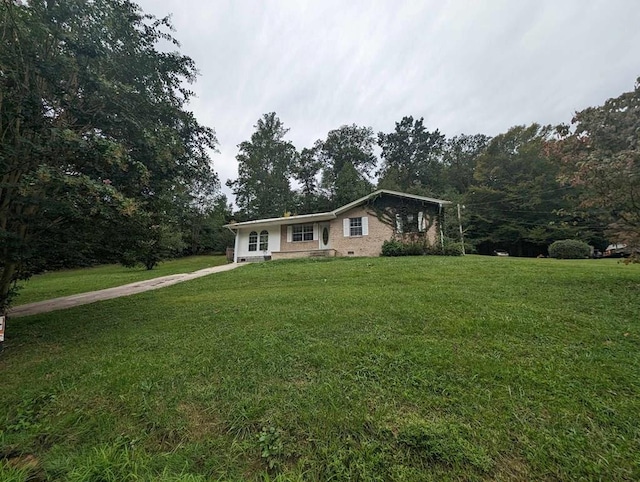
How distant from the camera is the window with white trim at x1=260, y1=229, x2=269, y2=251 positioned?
17592mm

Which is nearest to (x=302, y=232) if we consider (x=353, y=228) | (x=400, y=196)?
(x=353, y=228)

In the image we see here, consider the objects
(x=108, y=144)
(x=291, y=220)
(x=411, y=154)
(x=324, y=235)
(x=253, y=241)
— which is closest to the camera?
(x=108, y=144)

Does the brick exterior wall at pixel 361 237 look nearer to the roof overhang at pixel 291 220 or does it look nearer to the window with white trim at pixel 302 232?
the window with white trim at pixel 302 232

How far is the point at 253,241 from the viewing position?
18031 mm

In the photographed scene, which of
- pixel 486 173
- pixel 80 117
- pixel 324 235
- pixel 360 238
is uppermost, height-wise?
pixel 486 173

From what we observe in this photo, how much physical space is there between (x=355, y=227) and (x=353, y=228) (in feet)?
0.41

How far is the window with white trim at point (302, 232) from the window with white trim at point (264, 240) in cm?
184

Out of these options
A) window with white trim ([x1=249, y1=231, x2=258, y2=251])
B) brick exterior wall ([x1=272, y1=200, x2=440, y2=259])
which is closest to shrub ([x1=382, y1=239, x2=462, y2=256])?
brick exterior wall ([x1=272, y1=200, x2=440, y2=259])

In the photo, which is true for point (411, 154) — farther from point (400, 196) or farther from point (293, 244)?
point (293, 244)

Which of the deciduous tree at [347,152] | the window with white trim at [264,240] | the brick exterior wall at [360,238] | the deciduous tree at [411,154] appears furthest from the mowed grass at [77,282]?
the deciduous tree at [411,154]

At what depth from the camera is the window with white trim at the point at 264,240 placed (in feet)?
57.7

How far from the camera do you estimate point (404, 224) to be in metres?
14.7

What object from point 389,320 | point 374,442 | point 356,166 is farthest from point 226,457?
point 356,166

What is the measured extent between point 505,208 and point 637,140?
2294 cm
